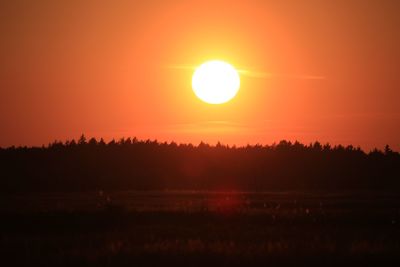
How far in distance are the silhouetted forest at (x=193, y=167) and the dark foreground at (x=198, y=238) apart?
79201mm

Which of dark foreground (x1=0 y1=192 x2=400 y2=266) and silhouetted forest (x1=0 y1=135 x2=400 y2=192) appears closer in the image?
dark foreground (x1=0 y1=192 x2=400 y2=266)

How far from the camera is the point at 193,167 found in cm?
16775

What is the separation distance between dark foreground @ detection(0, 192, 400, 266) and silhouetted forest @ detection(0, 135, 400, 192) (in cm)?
7920

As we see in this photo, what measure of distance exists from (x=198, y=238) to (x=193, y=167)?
13248cm

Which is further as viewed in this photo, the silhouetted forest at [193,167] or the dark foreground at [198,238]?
the silhouetted forest at [193,167]

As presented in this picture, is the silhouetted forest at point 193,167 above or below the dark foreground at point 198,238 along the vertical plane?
above

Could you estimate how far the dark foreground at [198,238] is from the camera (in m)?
27.1

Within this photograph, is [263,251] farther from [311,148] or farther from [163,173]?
[311,148]

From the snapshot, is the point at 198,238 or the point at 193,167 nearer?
the point at 198,238

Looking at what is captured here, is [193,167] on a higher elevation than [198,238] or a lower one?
higher

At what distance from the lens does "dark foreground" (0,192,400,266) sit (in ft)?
88.9

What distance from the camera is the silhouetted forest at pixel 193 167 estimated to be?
137 m

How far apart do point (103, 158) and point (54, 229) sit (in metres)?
118

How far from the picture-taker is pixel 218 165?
166 meters
